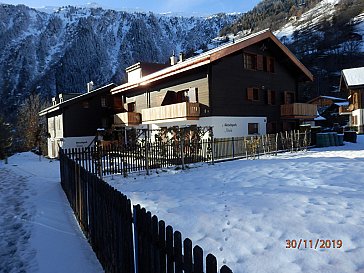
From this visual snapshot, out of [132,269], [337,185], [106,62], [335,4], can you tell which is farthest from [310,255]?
[106,62]

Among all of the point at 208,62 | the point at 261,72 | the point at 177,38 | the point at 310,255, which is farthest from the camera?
the point at 177,38

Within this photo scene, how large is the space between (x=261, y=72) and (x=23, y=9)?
182m

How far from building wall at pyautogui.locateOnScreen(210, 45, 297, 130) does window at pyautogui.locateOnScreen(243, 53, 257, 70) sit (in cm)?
37

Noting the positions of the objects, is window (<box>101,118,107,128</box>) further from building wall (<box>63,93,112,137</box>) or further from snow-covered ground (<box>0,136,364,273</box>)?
snow-covered ground (<box>0,136,364,273</box>)

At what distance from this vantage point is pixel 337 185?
8766 mm

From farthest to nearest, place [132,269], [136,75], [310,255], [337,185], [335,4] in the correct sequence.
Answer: [335,4]
[136,75]
[337,185]
[310,255]
[132,269]

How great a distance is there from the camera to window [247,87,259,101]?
77.8 feet

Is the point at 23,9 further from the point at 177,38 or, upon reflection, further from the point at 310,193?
the point at 310,193

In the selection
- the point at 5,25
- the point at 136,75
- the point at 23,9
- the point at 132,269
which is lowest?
the point at 132,269

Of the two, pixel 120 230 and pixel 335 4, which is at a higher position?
pixel 335 4

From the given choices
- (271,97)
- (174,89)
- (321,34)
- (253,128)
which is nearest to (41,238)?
(174,89)

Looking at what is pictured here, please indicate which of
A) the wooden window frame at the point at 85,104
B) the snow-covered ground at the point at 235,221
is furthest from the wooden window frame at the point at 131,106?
the snow-covered ground at the point at 235,221

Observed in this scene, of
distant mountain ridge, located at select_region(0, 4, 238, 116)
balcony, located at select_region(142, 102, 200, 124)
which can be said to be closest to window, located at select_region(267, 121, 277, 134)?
balcony, located at select_region(142, 102, 200, 124)

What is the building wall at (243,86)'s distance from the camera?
21.5 meters
